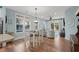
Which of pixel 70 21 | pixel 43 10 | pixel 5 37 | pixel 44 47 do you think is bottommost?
pixel 44 47

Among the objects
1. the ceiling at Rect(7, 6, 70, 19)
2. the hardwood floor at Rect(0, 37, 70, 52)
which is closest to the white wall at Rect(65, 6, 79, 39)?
the ceiling at Rect(7, 6, 70, 19)

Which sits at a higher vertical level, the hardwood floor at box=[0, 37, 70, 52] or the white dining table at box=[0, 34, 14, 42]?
the white dining table at box=[0, 34, 14, 42]

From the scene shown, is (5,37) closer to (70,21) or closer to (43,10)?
(43,10)

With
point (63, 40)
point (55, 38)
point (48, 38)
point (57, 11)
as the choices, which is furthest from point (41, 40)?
point (57, 11)

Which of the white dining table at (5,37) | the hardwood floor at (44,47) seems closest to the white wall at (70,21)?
the hardwood floor at (44,47)

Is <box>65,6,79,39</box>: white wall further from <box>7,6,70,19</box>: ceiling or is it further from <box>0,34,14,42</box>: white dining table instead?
<box>0,34,14,42</box>: white dining table

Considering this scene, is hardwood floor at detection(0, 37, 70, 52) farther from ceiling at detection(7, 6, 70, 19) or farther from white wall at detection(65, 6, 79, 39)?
ceiling at detection(7, 6, 70, 19)

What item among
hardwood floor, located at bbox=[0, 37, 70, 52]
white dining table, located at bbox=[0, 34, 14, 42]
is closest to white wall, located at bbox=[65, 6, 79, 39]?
hardwood floor, located at bbox=[0, 37, 70, 52]

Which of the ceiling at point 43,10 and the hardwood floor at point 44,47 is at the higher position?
the ceiling at point 43,10

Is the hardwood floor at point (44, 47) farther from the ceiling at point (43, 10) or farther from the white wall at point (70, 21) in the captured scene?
the ceiling at point (43, 10)

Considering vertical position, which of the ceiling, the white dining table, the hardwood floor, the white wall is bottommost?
the hardwood floor

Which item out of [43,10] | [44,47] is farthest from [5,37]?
[43,10]

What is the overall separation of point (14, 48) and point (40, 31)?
774mm

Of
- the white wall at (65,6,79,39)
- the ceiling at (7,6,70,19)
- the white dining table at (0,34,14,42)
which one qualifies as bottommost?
the white dining table at (0,34,14,42)
